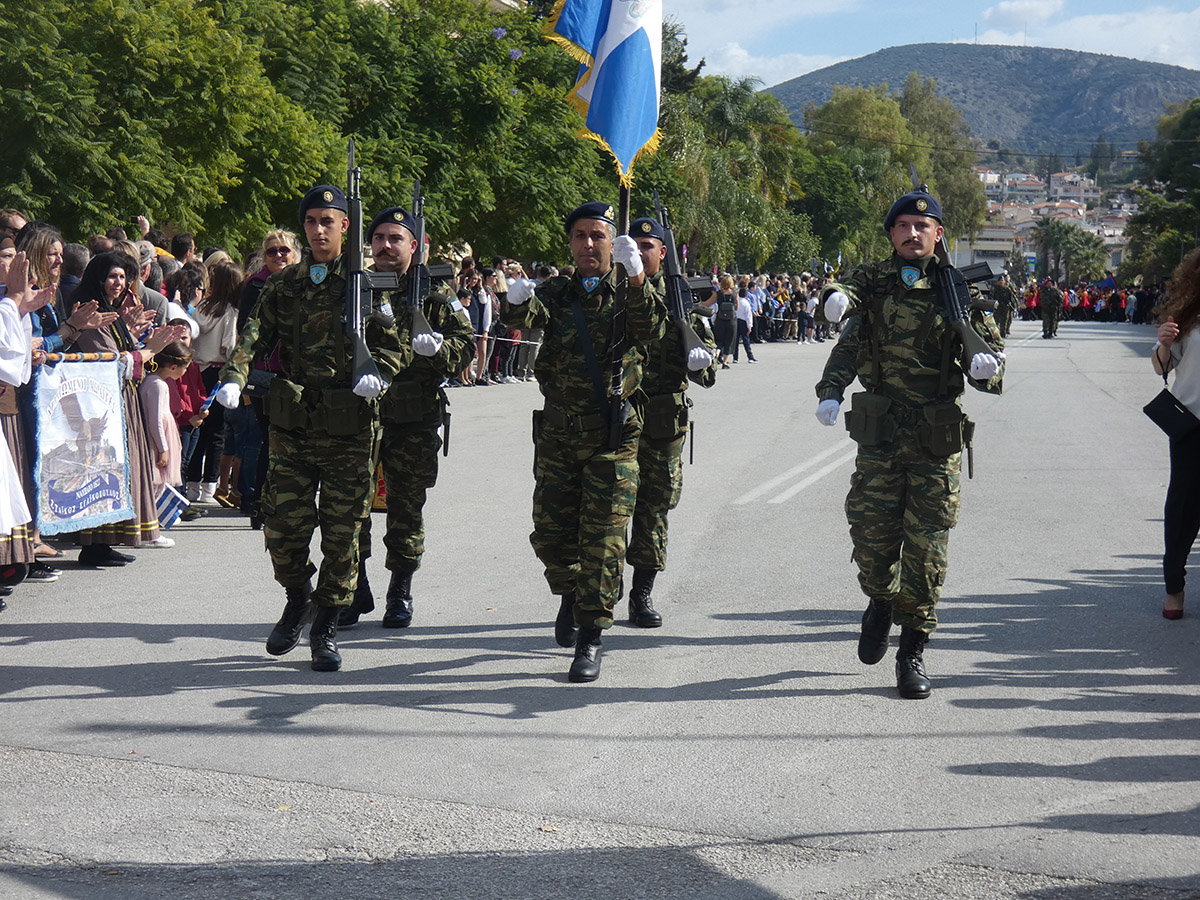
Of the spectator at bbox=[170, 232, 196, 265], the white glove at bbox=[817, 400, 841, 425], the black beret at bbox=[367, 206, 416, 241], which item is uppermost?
the spectator at bbox=[170, 232, 196, 265]

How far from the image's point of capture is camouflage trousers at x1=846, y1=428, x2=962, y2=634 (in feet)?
19.2

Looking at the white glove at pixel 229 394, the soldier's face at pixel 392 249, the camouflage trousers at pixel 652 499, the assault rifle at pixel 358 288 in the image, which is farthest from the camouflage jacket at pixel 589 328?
the white glove at pixel 229 394

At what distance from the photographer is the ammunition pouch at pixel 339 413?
610 centimetres

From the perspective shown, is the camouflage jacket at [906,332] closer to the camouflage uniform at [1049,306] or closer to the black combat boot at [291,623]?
the black combat boot at [291,623]

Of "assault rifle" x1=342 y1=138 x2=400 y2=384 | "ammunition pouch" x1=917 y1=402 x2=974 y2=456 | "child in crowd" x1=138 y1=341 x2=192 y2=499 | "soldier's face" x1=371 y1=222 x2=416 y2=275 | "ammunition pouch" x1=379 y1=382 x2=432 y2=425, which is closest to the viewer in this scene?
"ammunition pouch" x1=917 y1=402 x2=974 y2=456

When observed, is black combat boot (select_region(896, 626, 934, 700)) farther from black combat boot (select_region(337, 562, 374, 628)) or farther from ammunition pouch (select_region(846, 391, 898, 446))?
black combat boot (select_region(337, 562, 374, 628))

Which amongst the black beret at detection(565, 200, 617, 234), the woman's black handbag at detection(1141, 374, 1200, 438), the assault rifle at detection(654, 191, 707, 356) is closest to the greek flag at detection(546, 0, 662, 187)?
the assault rifle at detection(654, 191, 707, 356)

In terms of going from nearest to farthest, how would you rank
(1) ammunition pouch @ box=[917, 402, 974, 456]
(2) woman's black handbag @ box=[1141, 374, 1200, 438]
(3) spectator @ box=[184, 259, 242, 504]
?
(1) ammunition pouch @ box=[917, 402, 974, 456]
(2) woman's black handbag @ box=[1141, 374, 1200, 438]
(3) spectator @ box=[184, 259, 242, 504]

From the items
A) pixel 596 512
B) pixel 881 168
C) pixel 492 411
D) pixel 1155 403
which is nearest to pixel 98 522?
pixel 596 512

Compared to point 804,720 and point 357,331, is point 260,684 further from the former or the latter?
point 804,720

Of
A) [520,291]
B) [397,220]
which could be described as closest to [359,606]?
[397,220]

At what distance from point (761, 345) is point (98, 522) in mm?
31695

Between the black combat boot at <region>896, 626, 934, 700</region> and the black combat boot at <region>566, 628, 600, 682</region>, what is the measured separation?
1292mm

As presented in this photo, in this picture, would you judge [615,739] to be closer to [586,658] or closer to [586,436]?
[586,658]
